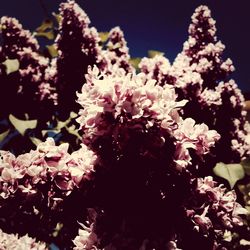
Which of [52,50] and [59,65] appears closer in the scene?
[59,65]

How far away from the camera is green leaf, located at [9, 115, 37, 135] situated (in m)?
3.39

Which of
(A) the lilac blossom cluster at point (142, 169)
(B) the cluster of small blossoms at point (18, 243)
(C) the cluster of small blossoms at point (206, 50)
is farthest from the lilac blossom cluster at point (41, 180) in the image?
(C) the cluster of small blossoms at point (206, 50)

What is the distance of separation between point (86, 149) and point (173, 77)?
1729 millimetres

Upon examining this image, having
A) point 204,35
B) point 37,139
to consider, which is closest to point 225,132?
point 204,35

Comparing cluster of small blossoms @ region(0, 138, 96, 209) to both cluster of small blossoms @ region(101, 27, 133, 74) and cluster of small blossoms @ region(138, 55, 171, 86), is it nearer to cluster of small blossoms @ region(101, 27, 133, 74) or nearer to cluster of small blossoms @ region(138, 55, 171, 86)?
cluster of small blossoms @ region(138, 55, 171, 86)

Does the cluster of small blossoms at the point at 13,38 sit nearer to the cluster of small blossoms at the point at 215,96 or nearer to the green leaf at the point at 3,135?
the green leaf at the point at 3,135

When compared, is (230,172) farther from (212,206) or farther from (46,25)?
(46,25)

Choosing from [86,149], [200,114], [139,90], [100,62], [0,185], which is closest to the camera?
[139,90]

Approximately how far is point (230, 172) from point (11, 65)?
7.63 ft

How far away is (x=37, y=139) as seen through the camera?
3.54 m

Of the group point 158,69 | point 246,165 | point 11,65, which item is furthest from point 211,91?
point 11,65

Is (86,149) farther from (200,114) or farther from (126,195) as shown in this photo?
(200,114)

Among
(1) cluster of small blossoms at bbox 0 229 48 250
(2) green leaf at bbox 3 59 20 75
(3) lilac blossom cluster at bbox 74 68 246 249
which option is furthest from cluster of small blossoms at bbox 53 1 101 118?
(3) lilac blossom cluster at bbox 74 68 246 249

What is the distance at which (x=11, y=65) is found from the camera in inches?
148
